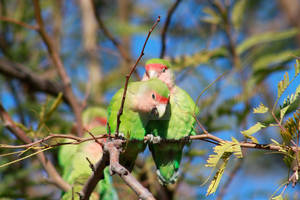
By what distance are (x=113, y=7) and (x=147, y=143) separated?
13.2ft

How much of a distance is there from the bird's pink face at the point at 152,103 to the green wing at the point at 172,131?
0.38 ft

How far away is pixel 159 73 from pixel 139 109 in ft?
1.02

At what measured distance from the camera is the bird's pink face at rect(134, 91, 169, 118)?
1251 mm

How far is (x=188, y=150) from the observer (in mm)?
2129

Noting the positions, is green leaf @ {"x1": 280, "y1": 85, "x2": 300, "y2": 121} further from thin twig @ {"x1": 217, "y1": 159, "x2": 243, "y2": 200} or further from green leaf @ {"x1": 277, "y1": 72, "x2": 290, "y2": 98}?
thin twig @ {"x1": 217, "y1": 159, "x2": 243, "y2": 200}

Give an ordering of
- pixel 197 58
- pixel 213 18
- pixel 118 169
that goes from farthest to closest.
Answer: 1. pixel 213 18
2. pixel 197 58
3. pixel 118 169

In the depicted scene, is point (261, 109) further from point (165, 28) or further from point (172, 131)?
point (165, 28)

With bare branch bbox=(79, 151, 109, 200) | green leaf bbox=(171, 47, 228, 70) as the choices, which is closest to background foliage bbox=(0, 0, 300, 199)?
green leaf bbox=(171, 47, 228, 70)

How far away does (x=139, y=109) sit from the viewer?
1296 mm

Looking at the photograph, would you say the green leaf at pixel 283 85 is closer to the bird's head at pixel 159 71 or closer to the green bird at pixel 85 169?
the bird's head at pixel 159 71

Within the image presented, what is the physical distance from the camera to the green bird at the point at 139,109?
1265 millimetres

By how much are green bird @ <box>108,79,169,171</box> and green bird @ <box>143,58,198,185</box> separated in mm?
72

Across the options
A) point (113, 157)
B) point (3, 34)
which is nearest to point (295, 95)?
point (113, 157)

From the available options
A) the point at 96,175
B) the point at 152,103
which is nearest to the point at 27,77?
the point at 152,103
